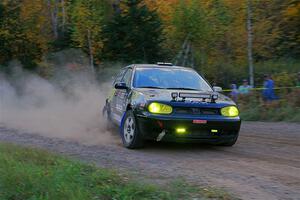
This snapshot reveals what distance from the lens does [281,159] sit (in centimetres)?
816

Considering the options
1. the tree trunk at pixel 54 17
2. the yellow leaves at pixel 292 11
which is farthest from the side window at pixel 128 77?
the tree trunk at pixel 54 17

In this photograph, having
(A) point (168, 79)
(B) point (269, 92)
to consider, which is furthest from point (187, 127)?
(B) point (269, 92)

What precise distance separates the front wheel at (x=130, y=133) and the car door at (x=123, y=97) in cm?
34

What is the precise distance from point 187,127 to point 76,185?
3028 millimetres

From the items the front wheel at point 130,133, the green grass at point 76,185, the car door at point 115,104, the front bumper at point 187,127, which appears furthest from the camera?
the car door at point 115,104

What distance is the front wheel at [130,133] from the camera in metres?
8.99

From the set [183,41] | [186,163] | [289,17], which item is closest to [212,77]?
[183,41]

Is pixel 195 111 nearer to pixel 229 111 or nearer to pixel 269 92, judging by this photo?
pixel 229 111

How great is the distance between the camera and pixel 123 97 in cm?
1009

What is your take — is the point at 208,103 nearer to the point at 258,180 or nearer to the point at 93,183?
the point at 258,180

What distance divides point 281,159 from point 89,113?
7042 mm

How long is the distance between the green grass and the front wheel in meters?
→ 1.80

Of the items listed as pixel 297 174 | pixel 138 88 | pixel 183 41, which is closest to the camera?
pixel 297 174

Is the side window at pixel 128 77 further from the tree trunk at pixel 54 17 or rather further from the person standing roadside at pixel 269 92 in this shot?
the tree trunk at pixel 54 17
